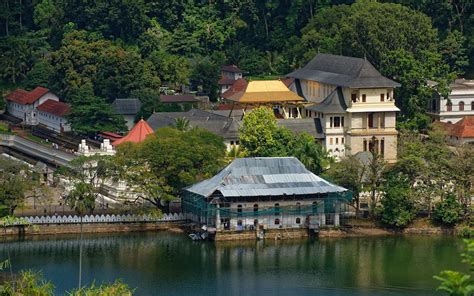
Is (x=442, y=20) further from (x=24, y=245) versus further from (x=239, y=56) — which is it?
(x=24, y=245)

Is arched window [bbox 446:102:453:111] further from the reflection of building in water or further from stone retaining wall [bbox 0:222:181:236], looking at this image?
stone retaining wall [bbox 0:222:181:236]

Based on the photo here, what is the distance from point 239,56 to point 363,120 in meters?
28.7

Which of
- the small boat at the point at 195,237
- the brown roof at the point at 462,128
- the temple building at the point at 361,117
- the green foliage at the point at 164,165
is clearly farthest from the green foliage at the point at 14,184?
the brown roof at the point at 462,128

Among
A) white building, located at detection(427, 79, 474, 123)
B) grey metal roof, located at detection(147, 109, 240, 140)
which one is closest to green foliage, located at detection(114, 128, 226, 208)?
grey metal roof, located at detection(147, 109, 240, 140)

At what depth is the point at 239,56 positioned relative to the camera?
95.2 metres

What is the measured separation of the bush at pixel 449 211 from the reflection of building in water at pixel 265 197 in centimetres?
349

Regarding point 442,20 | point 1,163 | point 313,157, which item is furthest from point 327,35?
point 1,163

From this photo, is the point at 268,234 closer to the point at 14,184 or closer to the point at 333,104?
the point at 14,184

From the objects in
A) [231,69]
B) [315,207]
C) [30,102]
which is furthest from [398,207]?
[231,69]

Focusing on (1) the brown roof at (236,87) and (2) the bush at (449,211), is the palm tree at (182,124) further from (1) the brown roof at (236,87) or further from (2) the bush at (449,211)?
(1) the brown roof at (236,87)

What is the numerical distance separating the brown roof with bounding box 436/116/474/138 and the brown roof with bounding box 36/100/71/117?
19.5 meters

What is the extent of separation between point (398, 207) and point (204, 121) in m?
13.4

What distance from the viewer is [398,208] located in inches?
2237

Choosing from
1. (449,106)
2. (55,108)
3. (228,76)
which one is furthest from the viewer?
(228,76)
